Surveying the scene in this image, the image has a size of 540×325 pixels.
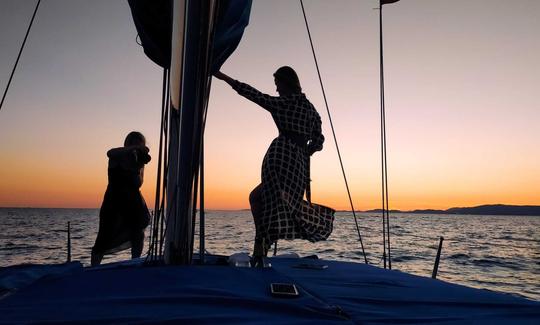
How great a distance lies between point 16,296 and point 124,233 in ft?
8.08

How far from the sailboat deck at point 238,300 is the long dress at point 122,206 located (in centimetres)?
197

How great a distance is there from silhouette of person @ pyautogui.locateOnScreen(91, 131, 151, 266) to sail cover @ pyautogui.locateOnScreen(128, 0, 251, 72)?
1340 mm

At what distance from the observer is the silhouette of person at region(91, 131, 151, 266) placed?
3531 millimetres

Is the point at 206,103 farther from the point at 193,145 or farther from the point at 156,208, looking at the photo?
the point at 156,208

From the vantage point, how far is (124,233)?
12.0 ft

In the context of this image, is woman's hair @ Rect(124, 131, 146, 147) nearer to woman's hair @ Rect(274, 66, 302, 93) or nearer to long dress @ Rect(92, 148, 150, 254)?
long dress @ Rect(92, 148, 150, 254)

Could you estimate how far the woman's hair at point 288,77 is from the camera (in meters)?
2.68

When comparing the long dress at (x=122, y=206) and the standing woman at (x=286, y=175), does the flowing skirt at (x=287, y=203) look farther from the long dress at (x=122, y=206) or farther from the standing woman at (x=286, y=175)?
the long dress at (x=122, y=206)

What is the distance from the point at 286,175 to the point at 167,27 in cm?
114

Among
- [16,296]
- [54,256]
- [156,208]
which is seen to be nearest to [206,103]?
[156,208]

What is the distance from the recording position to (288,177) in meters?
2.52

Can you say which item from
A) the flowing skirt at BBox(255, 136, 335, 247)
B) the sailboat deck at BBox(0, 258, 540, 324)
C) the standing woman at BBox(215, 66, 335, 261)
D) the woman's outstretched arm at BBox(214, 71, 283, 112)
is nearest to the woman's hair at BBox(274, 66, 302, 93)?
the standing woman at BBox(215, 66, 335, 261)

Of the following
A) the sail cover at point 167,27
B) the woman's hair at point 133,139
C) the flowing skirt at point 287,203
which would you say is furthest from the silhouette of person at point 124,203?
the flowing skirt at point 287,203

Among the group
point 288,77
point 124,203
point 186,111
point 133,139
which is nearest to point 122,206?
point 124,203
